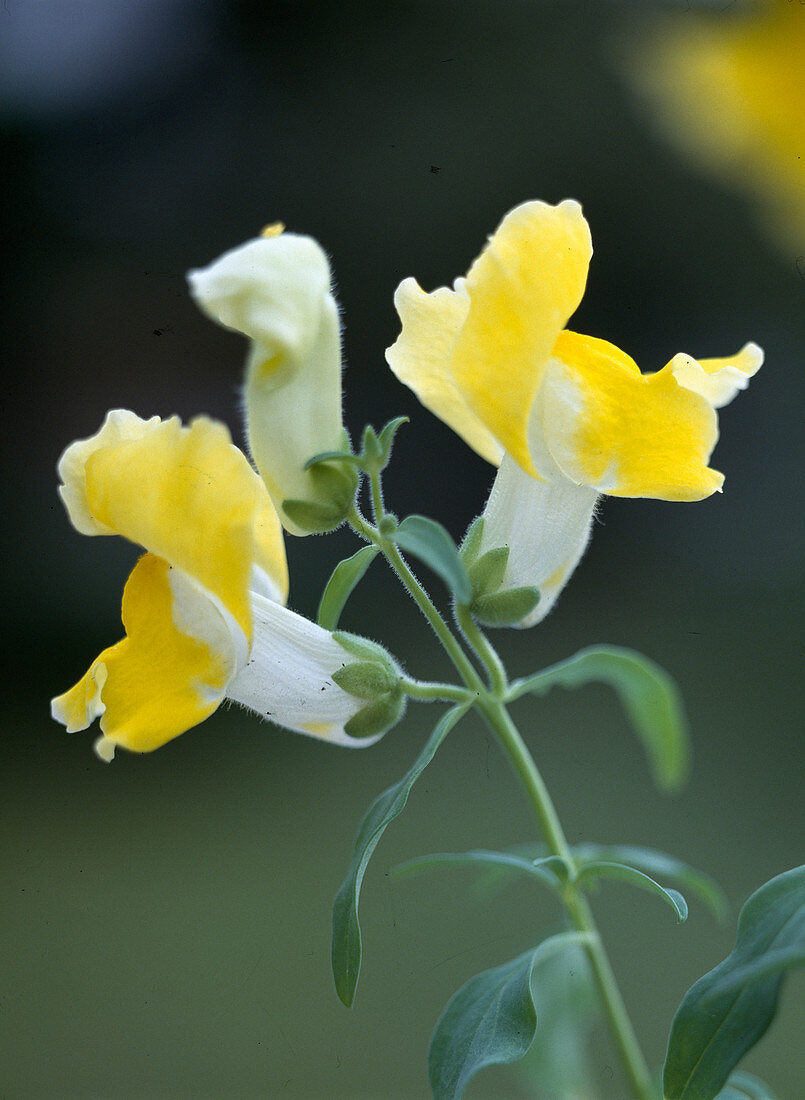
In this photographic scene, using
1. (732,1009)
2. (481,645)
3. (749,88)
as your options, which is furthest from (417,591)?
(749,88)

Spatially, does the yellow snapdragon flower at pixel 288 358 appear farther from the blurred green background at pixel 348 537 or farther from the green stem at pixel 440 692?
the blurred green background at pixel 348 537

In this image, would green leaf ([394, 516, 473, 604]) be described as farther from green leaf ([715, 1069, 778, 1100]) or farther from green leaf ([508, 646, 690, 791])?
green leaf ([715, 1069, 778, 1100])

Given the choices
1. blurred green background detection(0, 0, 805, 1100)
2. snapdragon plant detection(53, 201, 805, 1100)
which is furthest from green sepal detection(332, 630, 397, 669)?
blurred green background detection(0, 0, 805, 1100)

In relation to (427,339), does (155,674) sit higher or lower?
lower

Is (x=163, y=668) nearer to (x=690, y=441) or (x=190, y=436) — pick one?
(x=190, y=436)

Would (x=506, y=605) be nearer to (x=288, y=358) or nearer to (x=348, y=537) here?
(x=288, y=358)

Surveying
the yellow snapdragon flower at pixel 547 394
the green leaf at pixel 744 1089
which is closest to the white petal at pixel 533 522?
the yellow snapdragon flower at pixel 547 394
